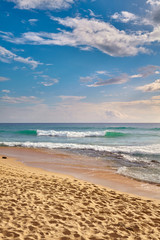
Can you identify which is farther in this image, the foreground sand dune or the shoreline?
the shoreline

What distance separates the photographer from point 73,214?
182 inches

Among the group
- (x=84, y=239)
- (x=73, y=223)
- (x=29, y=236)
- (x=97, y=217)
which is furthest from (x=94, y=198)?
(x=29, y=236)

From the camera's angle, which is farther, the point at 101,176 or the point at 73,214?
the point at 101,176

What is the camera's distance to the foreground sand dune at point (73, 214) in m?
3.79

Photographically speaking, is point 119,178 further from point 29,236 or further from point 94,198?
point 29,236

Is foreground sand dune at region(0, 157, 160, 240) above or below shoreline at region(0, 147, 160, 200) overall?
above

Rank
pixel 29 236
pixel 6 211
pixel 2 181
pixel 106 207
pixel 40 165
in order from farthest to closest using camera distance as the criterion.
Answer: pixel 40 165
pixel 2 181
pixel 106 207
pixel 6 211
pixel 29 236

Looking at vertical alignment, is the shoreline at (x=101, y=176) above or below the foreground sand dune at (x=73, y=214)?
below

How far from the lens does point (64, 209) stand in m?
4.86

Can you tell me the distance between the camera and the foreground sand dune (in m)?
3.79

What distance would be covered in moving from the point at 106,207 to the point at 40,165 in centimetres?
720

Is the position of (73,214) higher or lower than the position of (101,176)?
higher

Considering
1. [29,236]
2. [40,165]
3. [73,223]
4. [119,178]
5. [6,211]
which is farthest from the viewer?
[40,165]

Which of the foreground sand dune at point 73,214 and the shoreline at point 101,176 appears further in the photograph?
the shoreline at point 101,176
